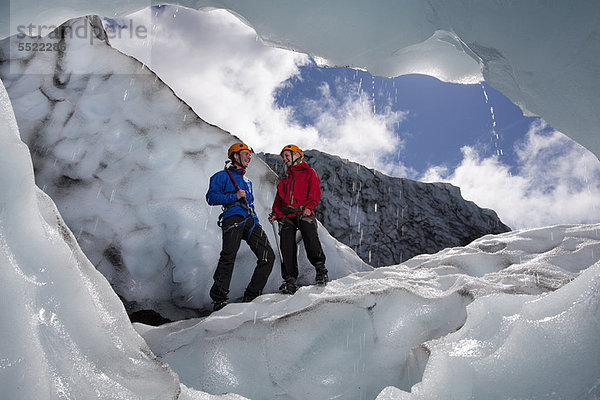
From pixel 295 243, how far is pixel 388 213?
934 cm

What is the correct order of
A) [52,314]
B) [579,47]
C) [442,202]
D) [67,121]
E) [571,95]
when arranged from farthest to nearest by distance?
[442,202], [67,121], [571,95], [579,47], [52,314]

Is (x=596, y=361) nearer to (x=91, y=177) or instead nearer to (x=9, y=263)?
(x=9, y=263)

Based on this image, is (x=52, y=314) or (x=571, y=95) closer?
(x=52, y=314)

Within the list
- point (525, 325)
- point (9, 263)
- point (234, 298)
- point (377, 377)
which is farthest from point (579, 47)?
point (234, 298)

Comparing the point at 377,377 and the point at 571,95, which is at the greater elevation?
the point at 571,95

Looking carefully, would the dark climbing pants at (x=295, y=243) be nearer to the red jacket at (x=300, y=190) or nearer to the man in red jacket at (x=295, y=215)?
the man in red jacket at (x=295, y=215)

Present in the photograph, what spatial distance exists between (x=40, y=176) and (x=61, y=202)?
368 mm

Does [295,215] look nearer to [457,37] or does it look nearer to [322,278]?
[322,278]

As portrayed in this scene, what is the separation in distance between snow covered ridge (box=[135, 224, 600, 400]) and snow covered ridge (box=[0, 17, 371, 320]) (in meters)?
0.95

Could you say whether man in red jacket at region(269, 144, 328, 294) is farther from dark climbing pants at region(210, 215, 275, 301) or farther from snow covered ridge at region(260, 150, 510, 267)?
snow covered ridge at region(260, 150, 510, 267)

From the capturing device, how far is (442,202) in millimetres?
13250

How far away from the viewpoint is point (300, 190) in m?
3.57

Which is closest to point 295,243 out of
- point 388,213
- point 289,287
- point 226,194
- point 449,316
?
point 289,287

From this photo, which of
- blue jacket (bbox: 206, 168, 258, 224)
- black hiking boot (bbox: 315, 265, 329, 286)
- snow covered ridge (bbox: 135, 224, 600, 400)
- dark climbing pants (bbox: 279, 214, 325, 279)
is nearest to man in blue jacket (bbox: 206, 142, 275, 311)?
blue jacket (bbox: 206, 168, 258, 224)
